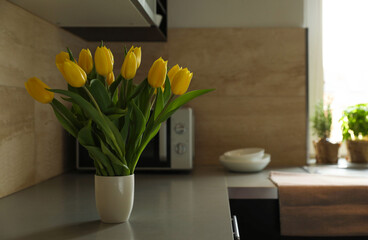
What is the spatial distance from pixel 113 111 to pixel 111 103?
0.02m

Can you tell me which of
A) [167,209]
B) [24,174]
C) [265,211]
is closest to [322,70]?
[265,211]

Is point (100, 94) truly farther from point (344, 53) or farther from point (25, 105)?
point (344, 53)

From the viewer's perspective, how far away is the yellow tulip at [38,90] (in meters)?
0.97

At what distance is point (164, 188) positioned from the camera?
1596 millimetres

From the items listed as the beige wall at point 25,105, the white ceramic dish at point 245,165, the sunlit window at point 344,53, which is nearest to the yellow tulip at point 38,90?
the beige wall at point 25,105

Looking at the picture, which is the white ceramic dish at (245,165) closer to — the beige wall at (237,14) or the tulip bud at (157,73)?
the beige wall at (237,14)

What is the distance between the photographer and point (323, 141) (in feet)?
7.10

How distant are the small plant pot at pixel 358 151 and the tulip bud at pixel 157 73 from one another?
142 cm

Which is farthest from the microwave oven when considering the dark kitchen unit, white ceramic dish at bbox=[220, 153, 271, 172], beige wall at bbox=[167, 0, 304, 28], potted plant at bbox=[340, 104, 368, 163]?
potted plant at bbox=[340, 104, 368, 163]

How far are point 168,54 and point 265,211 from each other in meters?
0.97

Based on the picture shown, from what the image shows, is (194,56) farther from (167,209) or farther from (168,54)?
(167,209)

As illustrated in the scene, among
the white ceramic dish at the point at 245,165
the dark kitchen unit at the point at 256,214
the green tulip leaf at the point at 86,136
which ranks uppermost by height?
the green tulip leaf at the point at 86,136

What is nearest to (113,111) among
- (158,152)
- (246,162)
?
(158,152)

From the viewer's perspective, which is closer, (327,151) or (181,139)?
(181,139)
